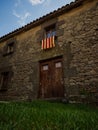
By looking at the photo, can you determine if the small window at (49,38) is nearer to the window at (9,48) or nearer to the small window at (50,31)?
the small window at (50,31)

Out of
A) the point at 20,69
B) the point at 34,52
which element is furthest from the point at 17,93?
the point at 34,52

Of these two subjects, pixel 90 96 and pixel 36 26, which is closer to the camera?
pixel 90 96

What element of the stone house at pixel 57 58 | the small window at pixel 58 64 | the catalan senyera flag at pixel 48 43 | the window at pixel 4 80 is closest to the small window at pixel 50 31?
the stone house at pixel 57 58

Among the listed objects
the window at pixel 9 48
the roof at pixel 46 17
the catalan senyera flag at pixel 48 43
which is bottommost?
the catalan senyera flag at pixel 48 43

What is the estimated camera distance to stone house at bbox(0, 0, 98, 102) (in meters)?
7.11

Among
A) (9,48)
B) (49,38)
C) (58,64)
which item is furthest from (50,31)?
(9,48)

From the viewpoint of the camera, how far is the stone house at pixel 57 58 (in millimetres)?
7109

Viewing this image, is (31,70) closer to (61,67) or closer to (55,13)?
(61,67)

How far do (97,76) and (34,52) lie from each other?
4241 millimetres

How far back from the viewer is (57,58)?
8.43 meters

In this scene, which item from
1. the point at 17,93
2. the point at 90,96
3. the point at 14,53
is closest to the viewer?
the point at 90,96

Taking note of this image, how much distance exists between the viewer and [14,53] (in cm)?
1092

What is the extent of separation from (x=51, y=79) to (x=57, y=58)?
116 centimetres

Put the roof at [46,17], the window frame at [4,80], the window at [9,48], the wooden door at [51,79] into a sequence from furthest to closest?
the window at [9,48], the window frame at [4,80], the roof at [46,17], the wooden door at [51,79]
